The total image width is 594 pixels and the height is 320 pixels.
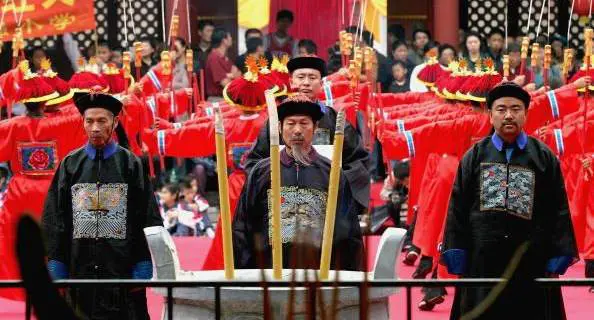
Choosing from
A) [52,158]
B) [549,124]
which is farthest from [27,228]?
[549,124]

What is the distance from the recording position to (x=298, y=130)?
7.04 metres

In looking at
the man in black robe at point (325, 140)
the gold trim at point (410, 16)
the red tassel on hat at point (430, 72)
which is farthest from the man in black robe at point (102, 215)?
the gold trim at point (410, 16)

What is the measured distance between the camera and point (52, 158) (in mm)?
9203

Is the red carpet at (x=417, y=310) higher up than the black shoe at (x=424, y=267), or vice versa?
the black shoe at (x=424, y=267)

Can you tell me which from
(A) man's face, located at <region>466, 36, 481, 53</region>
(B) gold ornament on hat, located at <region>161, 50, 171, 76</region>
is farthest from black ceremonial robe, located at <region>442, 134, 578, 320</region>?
(A) man's face, located at <region>466, 36, 481, 53</region>

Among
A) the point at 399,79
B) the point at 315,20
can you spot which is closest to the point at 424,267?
the point at 399,79

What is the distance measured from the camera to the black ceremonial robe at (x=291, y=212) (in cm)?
689

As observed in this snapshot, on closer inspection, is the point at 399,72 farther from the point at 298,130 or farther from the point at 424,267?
the point at 298,130

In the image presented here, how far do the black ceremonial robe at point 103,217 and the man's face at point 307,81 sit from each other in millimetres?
2071

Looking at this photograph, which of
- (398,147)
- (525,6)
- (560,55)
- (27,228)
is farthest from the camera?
(525,6)

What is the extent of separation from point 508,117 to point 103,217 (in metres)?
1.82

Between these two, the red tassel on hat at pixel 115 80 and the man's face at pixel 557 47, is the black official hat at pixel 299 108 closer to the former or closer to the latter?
the red tassel on hat at pixel 115 80

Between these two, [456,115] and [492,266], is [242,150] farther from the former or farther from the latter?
[492,266]

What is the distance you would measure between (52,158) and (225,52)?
22.3 feet
